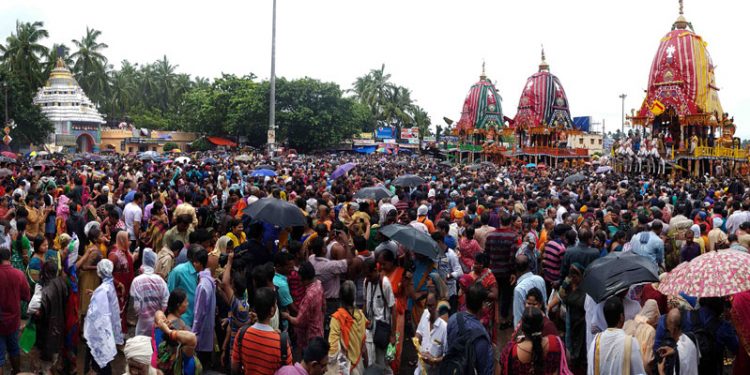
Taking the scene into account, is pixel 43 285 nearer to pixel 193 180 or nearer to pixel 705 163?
pixel 193 180

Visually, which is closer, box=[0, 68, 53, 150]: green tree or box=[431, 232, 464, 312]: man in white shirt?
box=[431, 232, 464, 312]: man in white shirt

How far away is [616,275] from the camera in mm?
4914

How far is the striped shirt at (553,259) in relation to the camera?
23.9 ft

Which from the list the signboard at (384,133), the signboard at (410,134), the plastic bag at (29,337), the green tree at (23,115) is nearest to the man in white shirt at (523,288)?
the plastic bag at (29,337)

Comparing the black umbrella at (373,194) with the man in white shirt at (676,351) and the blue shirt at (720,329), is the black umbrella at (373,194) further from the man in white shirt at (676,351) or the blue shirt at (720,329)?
the man in white shirt at (676,351)

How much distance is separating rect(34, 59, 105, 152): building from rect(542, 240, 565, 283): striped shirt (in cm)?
5136

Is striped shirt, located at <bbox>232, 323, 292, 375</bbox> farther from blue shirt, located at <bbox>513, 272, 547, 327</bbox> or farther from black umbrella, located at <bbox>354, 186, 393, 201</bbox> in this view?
black umbrella, located at <bbox>354, 186, 393, 201</bbox>

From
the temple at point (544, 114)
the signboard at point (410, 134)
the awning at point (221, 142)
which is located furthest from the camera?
the signboard at point (410, 134)

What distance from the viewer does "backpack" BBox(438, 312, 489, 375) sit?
14.1ft

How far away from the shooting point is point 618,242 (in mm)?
7668

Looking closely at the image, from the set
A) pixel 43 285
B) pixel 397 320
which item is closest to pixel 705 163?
pixel 397 320

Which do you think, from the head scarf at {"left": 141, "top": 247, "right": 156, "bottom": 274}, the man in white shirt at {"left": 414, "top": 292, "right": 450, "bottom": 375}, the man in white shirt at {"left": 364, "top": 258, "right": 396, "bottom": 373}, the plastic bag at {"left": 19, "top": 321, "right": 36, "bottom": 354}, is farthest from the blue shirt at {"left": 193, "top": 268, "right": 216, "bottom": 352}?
the man in white shirt at {"left": 414, "top": 292, "right": 450, "bottom": 375}

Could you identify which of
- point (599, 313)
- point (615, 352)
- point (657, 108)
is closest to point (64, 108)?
point (657, 108)

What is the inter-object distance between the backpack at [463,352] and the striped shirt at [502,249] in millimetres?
3462
